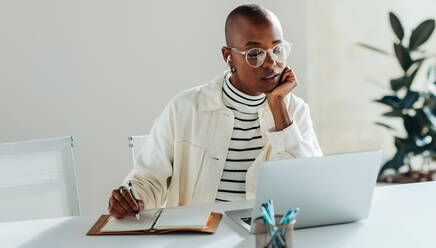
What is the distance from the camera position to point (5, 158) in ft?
5.42

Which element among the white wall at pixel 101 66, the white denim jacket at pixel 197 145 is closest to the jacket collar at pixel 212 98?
the white denim jacket at pixel 197 145

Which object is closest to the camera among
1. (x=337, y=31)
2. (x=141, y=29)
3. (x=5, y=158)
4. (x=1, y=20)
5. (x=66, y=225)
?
(x=66, y=225)

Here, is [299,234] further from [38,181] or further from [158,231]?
[38,181]

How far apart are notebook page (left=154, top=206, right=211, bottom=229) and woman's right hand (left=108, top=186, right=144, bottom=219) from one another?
0.27ft

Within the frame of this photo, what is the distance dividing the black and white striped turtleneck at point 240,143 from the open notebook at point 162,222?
328 mm

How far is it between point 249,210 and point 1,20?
2001 millimetres

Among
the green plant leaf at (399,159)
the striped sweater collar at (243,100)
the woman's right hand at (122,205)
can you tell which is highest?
the striped sweater collar at (243,100)

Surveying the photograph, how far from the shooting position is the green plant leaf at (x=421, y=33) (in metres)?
3.09

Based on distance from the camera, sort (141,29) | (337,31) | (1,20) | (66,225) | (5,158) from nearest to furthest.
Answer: (66,225) < (5,158) < (1,20) < (141,29) < (337,31)

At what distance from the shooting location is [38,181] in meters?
1.70

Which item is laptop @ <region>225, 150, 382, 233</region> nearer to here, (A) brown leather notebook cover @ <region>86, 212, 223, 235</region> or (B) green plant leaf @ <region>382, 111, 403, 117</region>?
(A) brown leather notebook cover @ <region>86, 212, 223, 235</region>

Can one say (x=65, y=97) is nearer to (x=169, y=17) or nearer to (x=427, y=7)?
(x=169, y=17)

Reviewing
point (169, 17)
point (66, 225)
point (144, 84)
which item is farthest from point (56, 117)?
point (66, 225)

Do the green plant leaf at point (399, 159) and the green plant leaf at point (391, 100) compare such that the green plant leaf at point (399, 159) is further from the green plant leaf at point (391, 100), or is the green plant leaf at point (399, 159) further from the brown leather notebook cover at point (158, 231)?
the brown leather notebook cover at point (158, 231)
